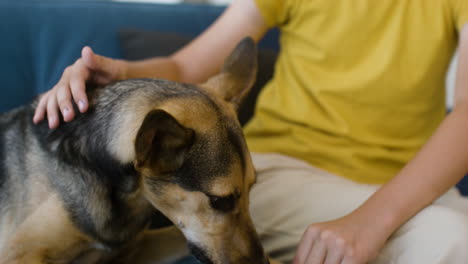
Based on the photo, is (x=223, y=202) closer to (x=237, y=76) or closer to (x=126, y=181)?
(x=126, y=181)

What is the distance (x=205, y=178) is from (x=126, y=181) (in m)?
0.19

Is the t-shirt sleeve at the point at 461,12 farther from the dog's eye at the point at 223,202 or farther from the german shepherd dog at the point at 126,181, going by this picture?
the dog's eye at the point at 223,202

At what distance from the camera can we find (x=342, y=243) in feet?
3.26

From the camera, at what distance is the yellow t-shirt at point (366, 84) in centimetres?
142

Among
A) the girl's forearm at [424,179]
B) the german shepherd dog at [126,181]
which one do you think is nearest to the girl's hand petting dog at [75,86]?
the german shepherd dog at [126,181]

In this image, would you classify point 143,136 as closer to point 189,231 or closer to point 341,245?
point 189,231

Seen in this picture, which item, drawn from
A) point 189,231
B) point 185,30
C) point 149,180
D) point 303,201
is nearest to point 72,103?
point 149,180

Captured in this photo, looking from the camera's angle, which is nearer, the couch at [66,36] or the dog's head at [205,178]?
the dog's head at [205,178]

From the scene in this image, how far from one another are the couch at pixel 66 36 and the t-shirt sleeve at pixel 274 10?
0.40m

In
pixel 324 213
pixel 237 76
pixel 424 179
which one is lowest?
pixel 324 213

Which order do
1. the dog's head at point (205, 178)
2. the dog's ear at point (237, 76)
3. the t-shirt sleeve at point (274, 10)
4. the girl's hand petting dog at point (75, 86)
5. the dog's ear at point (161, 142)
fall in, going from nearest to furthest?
the dog's ear at point (161, 142) < the dog's head at point (205, 178) < the girl's hand petting dog at point (75, 86) < the dog's ear at point (237, 76) < the t-shirt sleeve at point (274, 10)

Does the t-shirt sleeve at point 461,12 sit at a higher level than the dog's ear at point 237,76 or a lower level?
higher

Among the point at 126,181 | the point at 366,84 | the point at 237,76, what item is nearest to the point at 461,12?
the point at 366,84

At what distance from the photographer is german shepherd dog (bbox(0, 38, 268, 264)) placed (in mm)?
987
